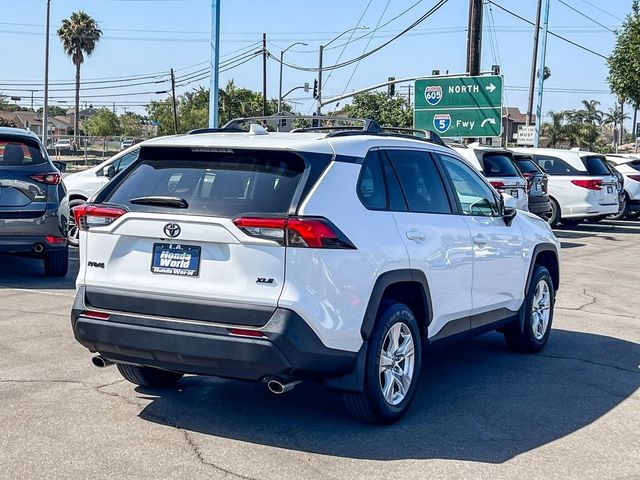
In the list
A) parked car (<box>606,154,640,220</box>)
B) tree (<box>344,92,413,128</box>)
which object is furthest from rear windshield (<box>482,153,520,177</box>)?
tree (<box>344,92,413,128</box>)

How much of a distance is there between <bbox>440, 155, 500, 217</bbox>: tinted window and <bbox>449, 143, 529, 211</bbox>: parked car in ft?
31.3

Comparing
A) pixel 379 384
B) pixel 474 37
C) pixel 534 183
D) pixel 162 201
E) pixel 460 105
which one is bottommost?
pixel 379 384

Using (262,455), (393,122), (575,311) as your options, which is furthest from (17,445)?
(393,122)

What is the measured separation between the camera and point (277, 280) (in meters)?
5.05

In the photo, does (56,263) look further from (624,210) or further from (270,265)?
(624,210)

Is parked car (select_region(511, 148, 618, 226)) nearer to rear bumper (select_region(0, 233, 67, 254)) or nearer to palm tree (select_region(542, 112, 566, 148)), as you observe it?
rear bumper (select_region(0, 233, 67, 254))

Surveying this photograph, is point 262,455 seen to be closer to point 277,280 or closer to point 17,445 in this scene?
point 277,280

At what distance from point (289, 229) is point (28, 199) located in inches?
269

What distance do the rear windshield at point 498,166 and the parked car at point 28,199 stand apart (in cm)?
855

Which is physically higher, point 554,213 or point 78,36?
point 78,36

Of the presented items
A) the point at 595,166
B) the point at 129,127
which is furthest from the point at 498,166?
the point at 129,127

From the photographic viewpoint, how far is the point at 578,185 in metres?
21.5

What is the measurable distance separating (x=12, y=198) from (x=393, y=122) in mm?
58510

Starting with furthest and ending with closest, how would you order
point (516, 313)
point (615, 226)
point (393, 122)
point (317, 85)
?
point (393, 122) → point (317, 85) → point (615, 226) → point (516, 313)
